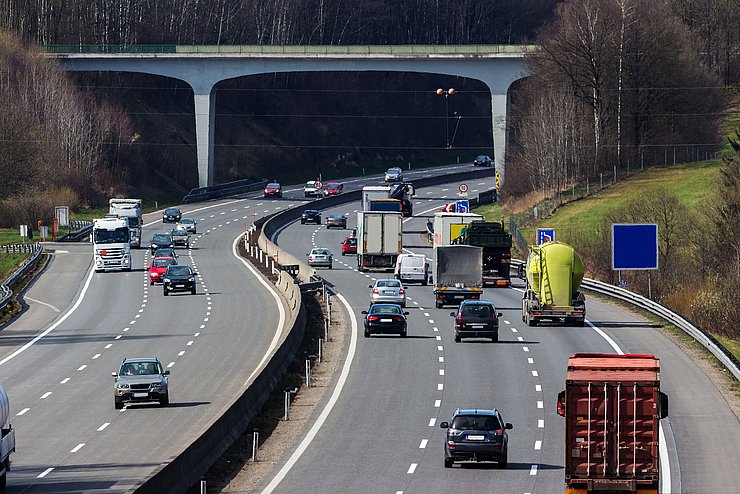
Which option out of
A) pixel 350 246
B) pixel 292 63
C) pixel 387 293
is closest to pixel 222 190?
pixel 292 63

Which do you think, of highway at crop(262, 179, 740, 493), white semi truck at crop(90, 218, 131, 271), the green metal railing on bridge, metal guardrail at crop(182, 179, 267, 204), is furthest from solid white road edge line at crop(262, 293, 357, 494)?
metal guardrail at crop(182, 179, 267, 204)

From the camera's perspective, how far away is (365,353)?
51.6m

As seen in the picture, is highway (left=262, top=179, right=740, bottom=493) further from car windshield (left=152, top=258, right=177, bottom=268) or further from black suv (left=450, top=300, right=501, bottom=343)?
car windshield (left=152, top=258, right=177, bottom=268)

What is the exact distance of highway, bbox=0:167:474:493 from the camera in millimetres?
33562

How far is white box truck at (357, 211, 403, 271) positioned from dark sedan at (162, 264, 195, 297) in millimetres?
13346

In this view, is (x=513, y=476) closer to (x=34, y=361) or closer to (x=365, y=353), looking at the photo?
(x=365, y=353)

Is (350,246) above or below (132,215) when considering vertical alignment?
below

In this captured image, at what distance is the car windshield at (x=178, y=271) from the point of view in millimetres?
74500

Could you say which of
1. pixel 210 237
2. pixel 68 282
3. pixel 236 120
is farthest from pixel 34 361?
pixel 236 120

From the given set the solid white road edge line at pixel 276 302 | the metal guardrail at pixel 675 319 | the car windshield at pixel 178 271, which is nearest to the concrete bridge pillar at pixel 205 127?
the solid white road edge line at pixel 276 302

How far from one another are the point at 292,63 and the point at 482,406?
96391mm

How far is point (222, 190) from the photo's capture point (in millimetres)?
145750

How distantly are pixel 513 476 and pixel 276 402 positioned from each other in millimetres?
12311

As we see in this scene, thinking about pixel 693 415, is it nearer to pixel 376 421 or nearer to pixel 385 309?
pixel 376 421
